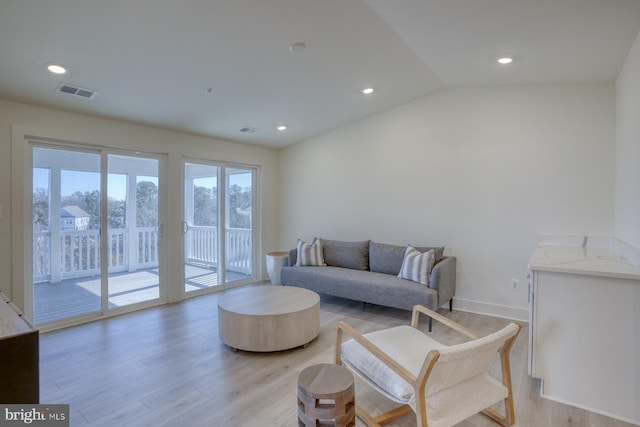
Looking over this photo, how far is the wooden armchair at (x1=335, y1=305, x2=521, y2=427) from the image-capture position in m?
1.55

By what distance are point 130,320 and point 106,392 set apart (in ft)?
5.18

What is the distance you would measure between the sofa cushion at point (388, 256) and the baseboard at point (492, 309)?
2.14 ft

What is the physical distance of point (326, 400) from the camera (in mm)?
1594

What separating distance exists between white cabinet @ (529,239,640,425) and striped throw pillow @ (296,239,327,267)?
293 cm

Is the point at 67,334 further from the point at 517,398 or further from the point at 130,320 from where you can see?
the point at 517,398

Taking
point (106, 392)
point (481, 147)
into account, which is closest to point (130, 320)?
point (106, 392)

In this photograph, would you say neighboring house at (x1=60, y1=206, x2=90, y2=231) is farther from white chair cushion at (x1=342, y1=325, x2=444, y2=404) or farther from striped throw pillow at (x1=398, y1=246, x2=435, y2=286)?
striped throw pillow at (x1=398, y1=246, x2=435, y2=286)

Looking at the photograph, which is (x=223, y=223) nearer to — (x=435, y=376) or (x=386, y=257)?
(x=386, y=257)

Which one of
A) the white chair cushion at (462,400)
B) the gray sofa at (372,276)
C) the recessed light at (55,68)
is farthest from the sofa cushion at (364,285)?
the recessed light at (55,68)

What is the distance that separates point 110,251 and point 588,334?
15.3 feet

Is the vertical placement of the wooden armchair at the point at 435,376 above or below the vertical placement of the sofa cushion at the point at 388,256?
below

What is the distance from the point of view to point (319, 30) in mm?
2697

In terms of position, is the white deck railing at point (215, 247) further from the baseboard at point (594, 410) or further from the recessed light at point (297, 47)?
the baseboard at point (594, 410)

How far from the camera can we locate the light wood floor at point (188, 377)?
2070mm
